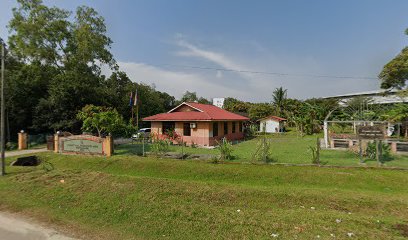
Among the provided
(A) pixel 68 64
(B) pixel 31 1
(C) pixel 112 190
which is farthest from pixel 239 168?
(B) pixel 31 1

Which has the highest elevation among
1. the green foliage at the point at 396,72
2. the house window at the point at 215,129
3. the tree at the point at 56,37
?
the tree at the point at 56,37

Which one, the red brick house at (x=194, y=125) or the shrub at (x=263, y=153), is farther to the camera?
the red brick house at (x=194, y=125)

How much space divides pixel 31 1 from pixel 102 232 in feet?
104

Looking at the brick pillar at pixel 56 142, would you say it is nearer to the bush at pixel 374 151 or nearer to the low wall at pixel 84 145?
the low wall at pixel 84 145

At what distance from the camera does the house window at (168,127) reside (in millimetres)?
21953

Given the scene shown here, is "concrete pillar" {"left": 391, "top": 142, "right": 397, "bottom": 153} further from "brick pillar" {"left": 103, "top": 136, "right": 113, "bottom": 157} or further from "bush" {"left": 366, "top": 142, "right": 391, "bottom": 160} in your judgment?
"brick pillar" {"left": 103, "top": 136, "right": 113, "bottom": 157}

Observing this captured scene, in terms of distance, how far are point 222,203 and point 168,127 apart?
1620cm

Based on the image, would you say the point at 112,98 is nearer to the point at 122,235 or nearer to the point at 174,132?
the point at 174,132

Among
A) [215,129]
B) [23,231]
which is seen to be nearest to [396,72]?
[215,129]

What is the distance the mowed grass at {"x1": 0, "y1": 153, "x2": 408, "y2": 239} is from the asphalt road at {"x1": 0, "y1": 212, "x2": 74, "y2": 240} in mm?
357

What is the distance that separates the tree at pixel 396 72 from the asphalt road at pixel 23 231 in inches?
886

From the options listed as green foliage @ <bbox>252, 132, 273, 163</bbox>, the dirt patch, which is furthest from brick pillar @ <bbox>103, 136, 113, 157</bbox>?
the dirt patch

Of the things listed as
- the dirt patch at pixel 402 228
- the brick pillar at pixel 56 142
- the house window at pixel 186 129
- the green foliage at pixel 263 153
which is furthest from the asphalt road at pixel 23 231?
the house window at pixel 186 129

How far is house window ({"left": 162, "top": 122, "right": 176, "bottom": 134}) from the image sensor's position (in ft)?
72.0
